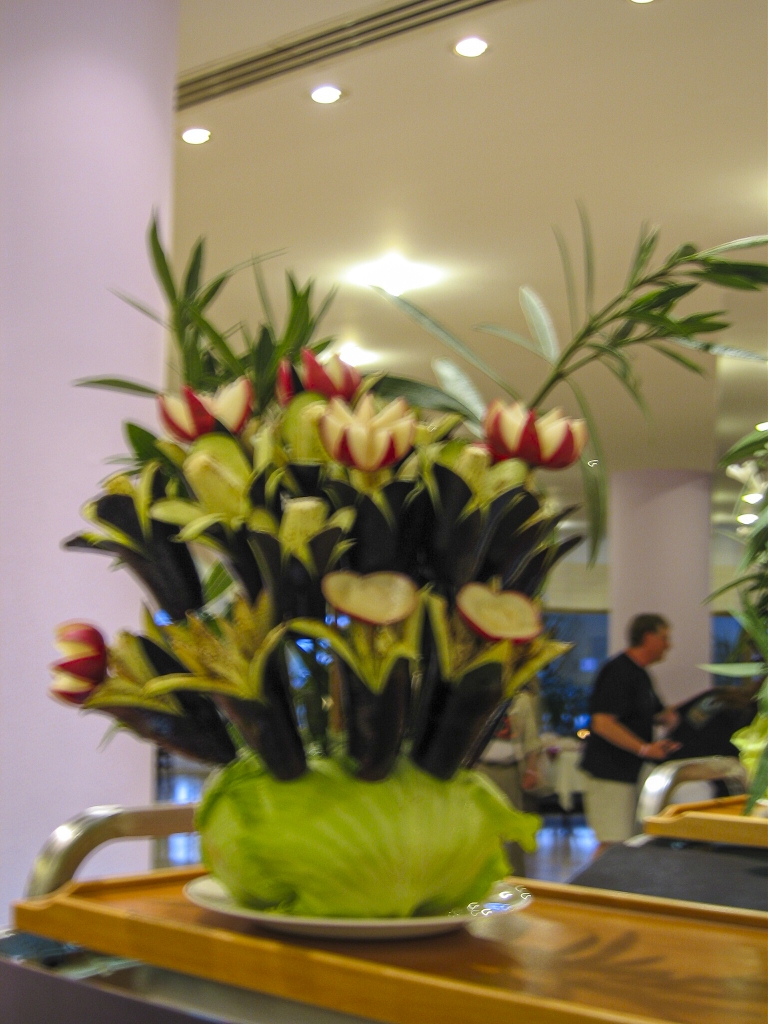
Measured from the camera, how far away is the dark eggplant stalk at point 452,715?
2.28 feet

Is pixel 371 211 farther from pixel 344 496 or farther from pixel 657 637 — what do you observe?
pixel 344 496

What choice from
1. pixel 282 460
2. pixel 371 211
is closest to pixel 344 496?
pixel 282 460

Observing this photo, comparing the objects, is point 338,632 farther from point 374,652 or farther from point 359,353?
point 359,353

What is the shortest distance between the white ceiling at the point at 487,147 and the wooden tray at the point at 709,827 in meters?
1.24

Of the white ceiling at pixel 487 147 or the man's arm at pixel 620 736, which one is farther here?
the man's arm at pixel 620 736

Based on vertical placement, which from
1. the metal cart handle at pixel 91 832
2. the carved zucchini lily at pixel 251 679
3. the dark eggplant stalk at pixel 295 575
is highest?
the dark eggplant stalk at pixel 295 575

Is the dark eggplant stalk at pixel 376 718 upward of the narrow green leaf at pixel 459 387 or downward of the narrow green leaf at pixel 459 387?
downward

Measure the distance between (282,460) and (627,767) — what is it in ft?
16.6

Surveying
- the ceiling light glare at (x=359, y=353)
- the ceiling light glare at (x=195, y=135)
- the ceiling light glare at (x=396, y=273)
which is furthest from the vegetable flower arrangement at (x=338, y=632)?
the ceiling light glare at (x=359, y=353)

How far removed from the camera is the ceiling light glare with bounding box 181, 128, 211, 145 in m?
3.79

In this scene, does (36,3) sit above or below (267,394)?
above

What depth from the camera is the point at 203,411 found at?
0.76 metres

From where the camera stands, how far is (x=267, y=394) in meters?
0.88

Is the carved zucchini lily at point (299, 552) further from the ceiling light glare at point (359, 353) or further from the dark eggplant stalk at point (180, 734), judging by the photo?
the ceiling light glare at point (359, 353)
